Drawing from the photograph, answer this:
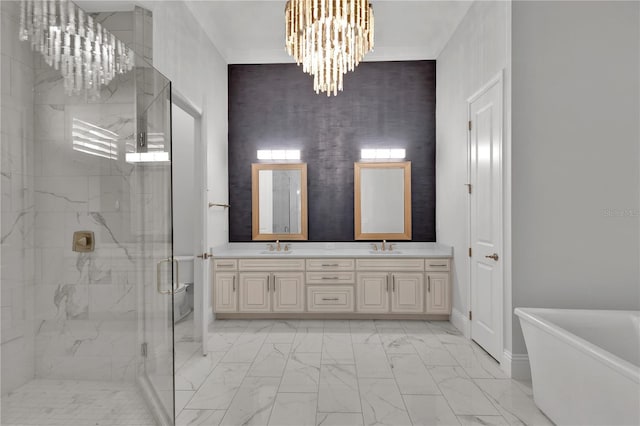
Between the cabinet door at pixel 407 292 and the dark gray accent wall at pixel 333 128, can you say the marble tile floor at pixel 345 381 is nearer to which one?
the cabinet door at pixel 407 292

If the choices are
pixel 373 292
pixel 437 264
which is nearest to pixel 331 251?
pixel 373 292

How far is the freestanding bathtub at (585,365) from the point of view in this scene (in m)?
1.55

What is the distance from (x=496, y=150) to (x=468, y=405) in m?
1.91

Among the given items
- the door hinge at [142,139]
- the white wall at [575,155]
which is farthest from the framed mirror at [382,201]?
the door hinge at [142,139]

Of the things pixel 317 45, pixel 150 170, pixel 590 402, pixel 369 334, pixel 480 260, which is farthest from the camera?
pixel 369 334

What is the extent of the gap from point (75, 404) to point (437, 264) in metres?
3.47

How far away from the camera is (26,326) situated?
4.04 ft

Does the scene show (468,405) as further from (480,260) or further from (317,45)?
(317,45)

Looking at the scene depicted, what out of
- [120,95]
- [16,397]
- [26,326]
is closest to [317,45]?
[120,95]

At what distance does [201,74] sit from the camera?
11.7 feet

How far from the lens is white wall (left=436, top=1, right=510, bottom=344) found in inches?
113

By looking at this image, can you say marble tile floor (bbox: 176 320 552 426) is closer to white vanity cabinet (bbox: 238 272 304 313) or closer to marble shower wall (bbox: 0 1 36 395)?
white vanity cabinet (bbox: 238 272 304 313)

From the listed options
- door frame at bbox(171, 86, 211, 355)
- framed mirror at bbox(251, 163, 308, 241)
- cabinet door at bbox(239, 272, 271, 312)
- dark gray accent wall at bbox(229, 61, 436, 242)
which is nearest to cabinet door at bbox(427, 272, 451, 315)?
dark gray accent wall at bbox(229, 61, 436, 242)

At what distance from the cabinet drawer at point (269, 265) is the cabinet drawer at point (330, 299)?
0.33 m
